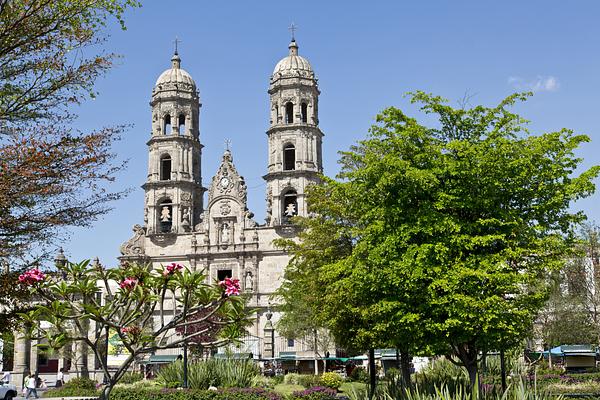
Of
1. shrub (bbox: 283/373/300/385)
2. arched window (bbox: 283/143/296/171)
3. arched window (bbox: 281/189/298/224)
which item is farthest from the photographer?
arched window (bbox: 283/143/296/171)

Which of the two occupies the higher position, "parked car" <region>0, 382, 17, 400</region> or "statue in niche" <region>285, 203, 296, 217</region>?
"statue in niche" <region>285, 203, 296, 217</region>

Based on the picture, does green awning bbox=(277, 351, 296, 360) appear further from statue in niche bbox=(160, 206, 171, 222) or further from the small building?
the small building

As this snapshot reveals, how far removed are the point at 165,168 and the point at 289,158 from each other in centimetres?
1077

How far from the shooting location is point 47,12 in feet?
38.7

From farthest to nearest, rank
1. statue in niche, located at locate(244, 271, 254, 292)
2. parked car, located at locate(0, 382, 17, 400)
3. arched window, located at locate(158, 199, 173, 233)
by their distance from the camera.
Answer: arched window, located at locate(158, 199, 173, 233)
statue in niche, located at locate(244, 271, 254, 292)
parked car, located at locate(0, 382, 17, 400)

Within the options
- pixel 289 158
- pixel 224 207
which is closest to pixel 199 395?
pixel 224 207

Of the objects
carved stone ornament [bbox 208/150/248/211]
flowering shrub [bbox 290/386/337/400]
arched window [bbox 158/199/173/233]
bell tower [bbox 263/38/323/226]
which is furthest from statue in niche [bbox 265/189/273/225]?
flowering shrub [bbox 290/386/337/400]

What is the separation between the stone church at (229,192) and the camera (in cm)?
5619

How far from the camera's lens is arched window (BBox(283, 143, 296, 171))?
5719 centimetres

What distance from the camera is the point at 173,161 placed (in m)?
58.8

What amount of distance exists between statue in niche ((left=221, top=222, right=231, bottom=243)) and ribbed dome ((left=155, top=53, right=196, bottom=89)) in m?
12.8

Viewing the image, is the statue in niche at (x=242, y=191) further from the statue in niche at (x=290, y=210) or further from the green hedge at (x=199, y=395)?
the green hedge at (x=199, y=395)

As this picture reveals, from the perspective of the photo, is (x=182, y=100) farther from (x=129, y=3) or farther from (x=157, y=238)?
(x=129, y=3)

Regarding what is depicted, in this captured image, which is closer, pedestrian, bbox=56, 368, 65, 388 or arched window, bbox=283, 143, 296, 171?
pedestrian, bbox=56, 368, 65, 388
